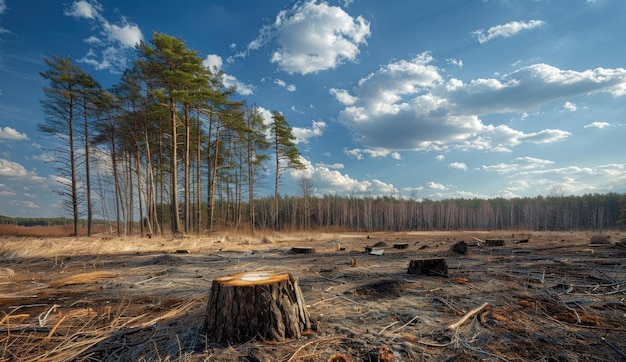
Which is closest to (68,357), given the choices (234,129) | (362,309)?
(362,309)

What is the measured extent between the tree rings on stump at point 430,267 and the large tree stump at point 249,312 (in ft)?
14.5

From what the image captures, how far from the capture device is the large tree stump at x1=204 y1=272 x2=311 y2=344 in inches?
116

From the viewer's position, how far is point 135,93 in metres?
21.6

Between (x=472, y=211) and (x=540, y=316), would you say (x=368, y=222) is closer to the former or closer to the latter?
(x=472, y=211)

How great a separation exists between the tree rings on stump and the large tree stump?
4.41 meters

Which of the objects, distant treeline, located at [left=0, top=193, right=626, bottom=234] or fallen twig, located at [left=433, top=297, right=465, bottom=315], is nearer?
fallen twig, located at [left=433, top=297, right=465, bottom=315]

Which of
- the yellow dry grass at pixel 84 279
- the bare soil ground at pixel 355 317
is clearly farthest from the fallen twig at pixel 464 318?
the yellow dry grass at pixel 84 279

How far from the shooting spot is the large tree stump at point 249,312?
9.64ft

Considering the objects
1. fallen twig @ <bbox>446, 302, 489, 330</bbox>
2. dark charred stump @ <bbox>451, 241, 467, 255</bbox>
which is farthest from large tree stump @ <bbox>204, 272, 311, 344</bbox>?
dark charred stump @ <bbox>451, 241, 467, 255</bbox>

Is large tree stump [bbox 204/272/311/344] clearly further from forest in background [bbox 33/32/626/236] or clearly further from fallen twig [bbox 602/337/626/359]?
forest in background [bbox 33/32/626/236]

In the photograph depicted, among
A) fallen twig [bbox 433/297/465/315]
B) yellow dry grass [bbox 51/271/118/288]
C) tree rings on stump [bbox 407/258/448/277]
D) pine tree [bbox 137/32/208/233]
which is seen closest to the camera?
fallen twig [bbox 433/297/465/315]

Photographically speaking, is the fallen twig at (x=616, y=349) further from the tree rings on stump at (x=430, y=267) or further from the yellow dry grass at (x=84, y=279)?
the yellow dry grass at (x=84, y=279)

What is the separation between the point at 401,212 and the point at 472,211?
17.6 meters

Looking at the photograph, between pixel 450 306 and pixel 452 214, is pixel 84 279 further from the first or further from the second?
pixel 452 214
